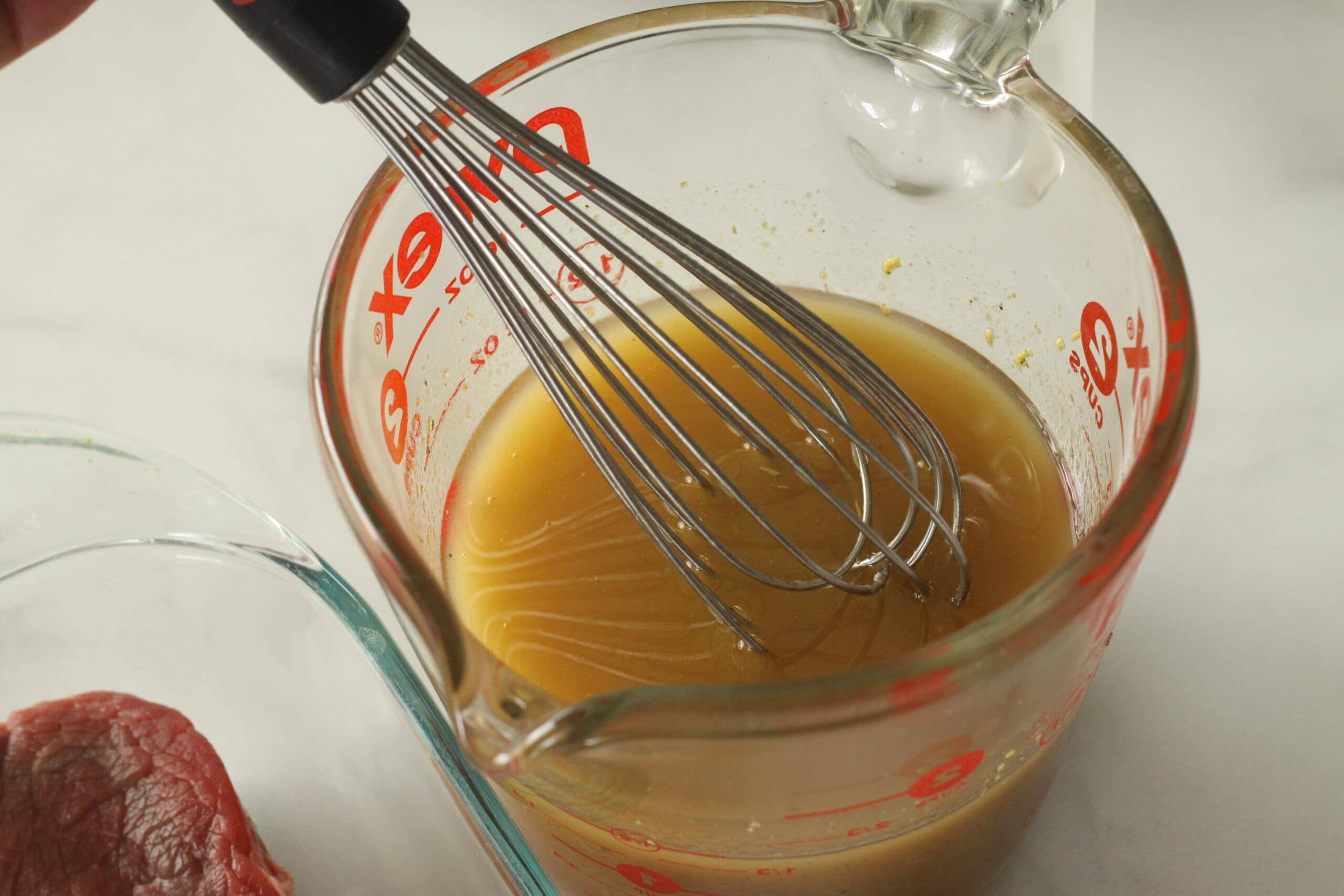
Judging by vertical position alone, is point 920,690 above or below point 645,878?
above

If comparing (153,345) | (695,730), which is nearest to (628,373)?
(695,730)

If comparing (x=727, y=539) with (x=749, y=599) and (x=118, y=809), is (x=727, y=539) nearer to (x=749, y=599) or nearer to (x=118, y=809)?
(x=749, y=599)

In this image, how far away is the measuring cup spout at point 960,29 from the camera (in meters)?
0.60

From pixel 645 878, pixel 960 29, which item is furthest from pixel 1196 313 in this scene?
pixel 645 878

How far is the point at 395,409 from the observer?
0.62 metres

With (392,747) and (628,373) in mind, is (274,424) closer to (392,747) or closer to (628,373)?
(392,747)

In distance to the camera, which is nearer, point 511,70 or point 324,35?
point 324,35

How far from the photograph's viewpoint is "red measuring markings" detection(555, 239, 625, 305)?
31.4 inches

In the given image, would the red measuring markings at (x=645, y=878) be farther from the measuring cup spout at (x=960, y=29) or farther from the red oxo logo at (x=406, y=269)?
the measuring cup spout at (x=960, y=29)

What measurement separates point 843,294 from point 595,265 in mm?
167

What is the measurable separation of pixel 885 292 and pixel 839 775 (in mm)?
427

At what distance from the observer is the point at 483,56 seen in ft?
3.76

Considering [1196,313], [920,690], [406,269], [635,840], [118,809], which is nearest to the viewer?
[920,690]

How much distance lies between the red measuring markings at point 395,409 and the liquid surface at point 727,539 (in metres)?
0.10
